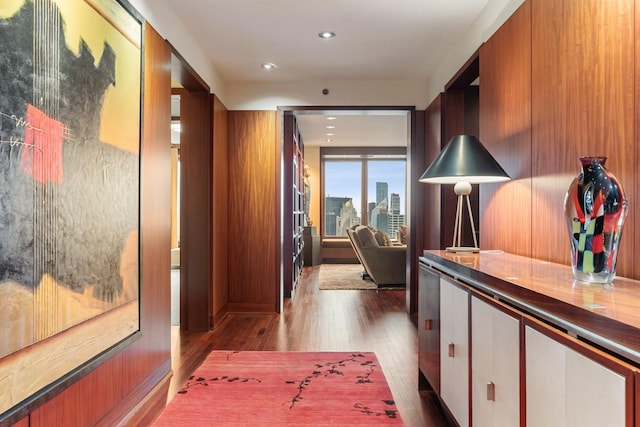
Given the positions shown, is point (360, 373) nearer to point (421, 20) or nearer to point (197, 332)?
point (197, 332)

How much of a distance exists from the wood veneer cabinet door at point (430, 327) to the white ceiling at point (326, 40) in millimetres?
1891

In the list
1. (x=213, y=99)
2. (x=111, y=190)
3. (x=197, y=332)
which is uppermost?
(x=213, y=99)

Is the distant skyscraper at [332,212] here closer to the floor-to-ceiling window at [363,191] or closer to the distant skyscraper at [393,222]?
the floor-to-ceiling window at [363,191]

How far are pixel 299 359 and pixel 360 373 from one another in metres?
0.52

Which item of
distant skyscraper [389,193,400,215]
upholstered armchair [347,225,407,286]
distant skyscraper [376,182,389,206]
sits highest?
distant skyscraper [376,182,389,206]

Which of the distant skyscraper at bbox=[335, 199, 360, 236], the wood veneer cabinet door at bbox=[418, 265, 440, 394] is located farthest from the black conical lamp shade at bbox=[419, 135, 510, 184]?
the distant skyscraper at bbox=[335, 199, 360, 236]

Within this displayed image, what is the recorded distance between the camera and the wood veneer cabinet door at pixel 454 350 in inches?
67.1

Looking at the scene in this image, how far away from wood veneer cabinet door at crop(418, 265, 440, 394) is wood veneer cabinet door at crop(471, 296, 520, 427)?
511mm

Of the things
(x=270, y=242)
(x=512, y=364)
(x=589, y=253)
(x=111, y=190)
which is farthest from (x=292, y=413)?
(x=270, y=242)

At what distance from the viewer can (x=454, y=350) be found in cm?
185

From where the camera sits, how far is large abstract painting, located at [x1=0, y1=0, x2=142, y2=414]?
4.26ft

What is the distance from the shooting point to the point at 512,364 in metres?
1.27

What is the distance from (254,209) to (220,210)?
0.43 metres

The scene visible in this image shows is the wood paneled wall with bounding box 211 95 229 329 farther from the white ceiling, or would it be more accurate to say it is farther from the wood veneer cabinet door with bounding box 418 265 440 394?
the wood veneer cabinet door with bounding box 418 265 440 394
